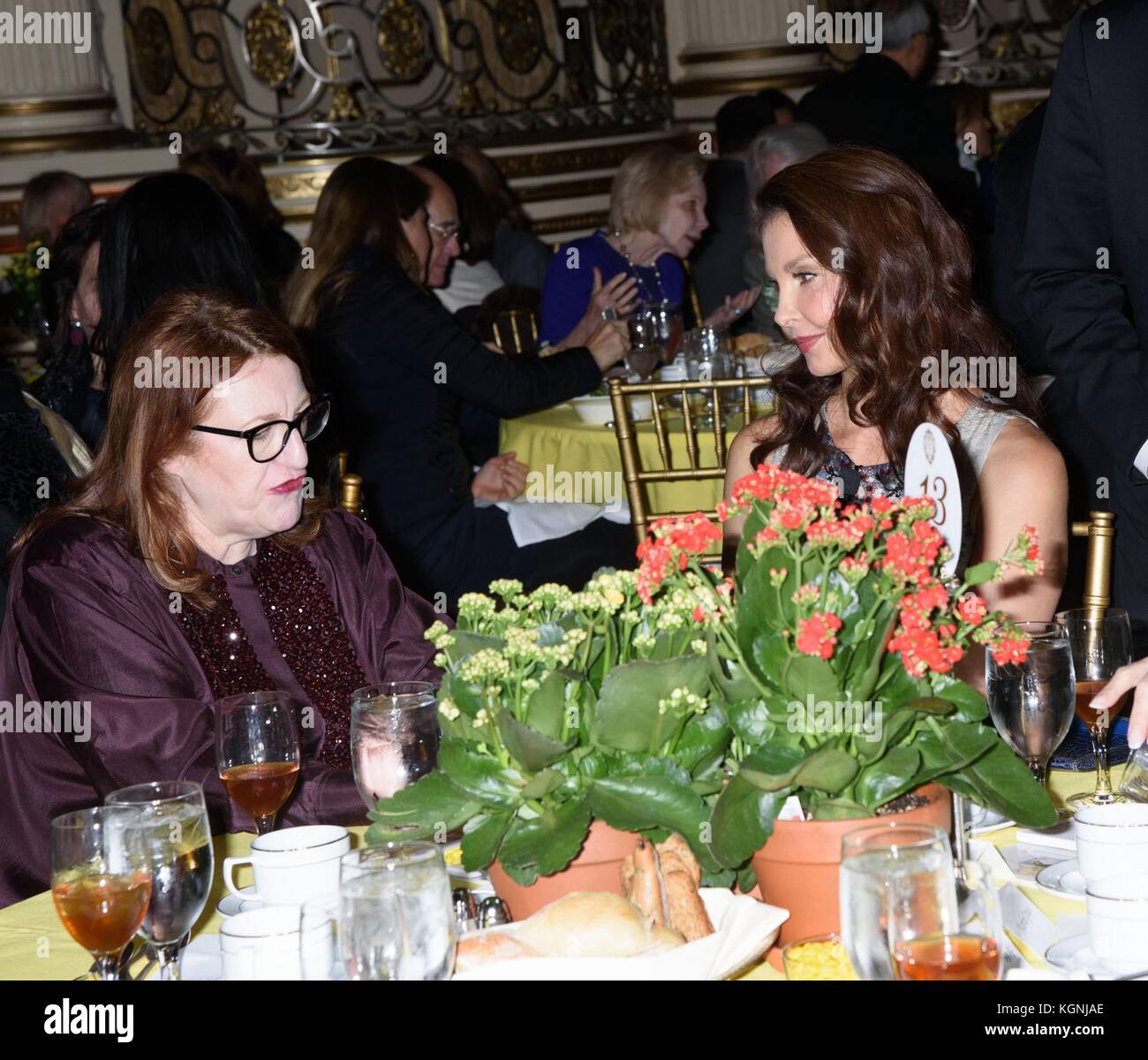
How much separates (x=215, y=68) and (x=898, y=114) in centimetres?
438

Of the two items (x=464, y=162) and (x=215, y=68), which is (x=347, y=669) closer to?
(x=464, y=162)

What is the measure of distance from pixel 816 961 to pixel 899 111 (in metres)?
4.89

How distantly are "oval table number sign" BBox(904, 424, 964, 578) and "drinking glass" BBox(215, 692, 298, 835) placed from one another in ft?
2.37

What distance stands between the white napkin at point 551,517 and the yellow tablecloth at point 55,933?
7.95 ft

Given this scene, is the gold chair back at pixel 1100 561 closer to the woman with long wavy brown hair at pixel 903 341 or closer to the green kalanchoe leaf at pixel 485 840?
the woman with long wavy brown hair at pixel 903 341

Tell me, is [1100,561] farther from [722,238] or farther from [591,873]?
[722,238]

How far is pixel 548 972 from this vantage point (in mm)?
1139

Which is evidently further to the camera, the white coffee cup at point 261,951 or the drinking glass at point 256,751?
the drinking glass at point 256,751

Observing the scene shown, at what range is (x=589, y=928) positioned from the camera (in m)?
1.18

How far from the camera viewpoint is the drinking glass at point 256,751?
160cm

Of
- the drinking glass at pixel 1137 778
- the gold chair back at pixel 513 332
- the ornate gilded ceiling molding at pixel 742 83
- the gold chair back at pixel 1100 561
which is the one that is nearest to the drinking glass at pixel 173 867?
the drinking glass at pixel 1137 778

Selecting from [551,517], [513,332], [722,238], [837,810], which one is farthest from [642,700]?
[722,238]

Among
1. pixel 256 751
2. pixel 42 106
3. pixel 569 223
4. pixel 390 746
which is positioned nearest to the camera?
pixel 390 746
